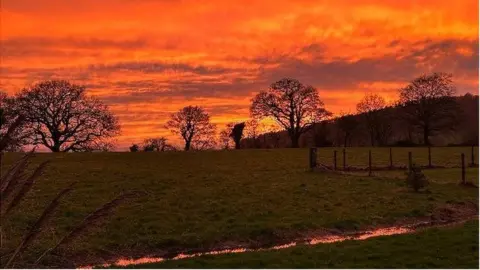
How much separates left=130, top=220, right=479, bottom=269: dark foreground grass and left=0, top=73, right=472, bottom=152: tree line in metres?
50.0

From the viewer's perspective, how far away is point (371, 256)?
1374cm

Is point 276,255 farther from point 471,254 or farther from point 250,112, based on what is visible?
point 250,112

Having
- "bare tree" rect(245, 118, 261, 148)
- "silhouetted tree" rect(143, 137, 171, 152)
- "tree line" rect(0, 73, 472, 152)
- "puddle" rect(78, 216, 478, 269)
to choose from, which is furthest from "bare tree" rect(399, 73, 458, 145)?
"puddle" rect(78, 216, 478, 269)

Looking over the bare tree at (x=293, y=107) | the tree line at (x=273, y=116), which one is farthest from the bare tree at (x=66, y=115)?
the bare tree at (x=293, y=107)

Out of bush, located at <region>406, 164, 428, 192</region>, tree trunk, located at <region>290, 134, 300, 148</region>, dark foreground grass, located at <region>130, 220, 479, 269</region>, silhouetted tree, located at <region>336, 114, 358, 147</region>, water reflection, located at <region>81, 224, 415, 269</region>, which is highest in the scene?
silhouetted tree, located at <region>336, 114, 358, 147</region>

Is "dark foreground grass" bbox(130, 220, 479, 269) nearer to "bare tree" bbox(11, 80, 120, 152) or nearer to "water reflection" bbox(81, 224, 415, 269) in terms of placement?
"water reflection" bbox(81, 224, 415, 269)

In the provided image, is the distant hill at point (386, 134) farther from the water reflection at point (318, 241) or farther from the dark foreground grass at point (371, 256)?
the dark foreground grass at point (371, 256)

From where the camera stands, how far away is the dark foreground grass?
1291 cm

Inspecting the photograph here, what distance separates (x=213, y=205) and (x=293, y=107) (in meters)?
60.5

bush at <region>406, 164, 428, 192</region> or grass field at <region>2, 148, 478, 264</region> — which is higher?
bush at <region>406, 164, 428, 192</region>

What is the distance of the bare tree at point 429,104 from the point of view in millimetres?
81125

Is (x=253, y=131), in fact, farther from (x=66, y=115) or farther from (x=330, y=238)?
(x=330, y=238)

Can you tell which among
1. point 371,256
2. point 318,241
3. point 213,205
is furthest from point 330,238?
point 213,205

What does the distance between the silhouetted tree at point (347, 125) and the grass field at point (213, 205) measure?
52884 millimetres
